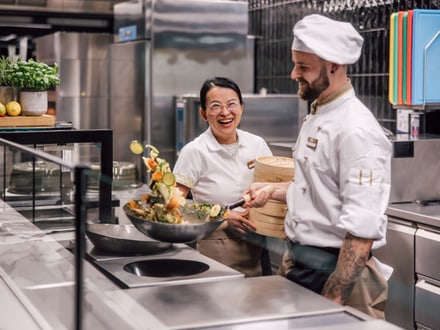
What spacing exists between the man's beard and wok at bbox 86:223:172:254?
0.68 metres

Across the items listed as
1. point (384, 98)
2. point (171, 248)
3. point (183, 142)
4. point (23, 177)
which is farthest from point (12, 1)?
point (171, 248)

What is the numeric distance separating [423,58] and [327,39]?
5.05ft

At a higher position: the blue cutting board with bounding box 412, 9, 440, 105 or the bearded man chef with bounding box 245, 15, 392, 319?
the blue cutting board with bounding box 412, 9, 440, 105

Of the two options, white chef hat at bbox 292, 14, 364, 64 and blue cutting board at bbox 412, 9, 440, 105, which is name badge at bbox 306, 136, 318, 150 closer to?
white chef hat at bbox 292, 14, 364, 64

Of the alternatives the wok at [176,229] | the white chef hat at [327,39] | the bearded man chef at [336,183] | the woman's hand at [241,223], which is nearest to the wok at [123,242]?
the wok at [176,229]

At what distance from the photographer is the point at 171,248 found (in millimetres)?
2402

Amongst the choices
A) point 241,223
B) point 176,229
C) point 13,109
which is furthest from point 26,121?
point 176,229

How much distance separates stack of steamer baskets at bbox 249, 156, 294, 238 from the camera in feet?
9.19

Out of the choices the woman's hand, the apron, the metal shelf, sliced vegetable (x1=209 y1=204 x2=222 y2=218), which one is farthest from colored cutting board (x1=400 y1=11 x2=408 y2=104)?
sliced vegetable (x1=209 y1=204 x2=222 y2=218)

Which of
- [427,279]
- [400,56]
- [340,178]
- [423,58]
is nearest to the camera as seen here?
[340,178]

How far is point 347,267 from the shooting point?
234 cm

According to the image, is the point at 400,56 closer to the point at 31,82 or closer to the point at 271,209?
the point at 271,209

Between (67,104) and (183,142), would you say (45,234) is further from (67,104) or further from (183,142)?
(67,104)

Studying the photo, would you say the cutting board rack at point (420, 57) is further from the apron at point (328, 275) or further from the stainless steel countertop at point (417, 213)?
the apron at point (328, 275)
